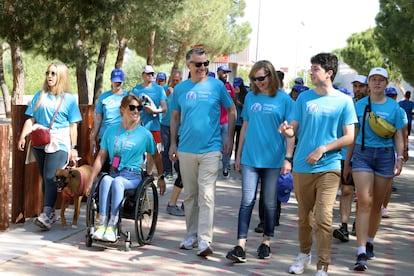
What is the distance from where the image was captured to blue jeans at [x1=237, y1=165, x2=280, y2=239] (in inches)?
275

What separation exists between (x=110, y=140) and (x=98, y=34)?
29.9 feet

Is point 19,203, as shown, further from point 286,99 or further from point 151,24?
point 151,24

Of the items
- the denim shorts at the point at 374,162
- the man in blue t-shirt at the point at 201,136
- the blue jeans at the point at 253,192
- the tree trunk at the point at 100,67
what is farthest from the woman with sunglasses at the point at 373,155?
the tree trunk at the point at 100,67

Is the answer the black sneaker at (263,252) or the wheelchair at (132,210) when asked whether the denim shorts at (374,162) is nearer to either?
the black sneaker at (263,252)

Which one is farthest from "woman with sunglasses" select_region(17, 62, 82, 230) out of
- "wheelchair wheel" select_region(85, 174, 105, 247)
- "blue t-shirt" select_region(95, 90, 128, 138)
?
"blue t-shirt" select_region(95, 90, 128, 138)

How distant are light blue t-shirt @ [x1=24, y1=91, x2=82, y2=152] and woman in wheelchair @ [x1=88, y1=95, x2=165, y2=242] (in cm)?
71

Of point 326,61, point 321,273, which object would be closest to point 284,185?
point 321,273

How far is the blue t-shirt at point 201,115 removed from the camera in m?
7.21

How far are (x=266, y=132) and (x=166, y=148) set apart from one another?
5.61 m

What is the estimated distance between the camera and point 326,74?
21.2 ft

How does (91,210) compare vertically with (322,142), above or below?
below

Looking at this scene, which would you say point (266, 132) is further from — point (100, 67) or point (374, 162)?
point (100, 67)

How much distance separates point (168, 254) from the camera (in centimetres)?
724

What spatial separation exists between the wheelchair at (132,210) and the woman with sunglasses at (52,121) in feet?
2.43
